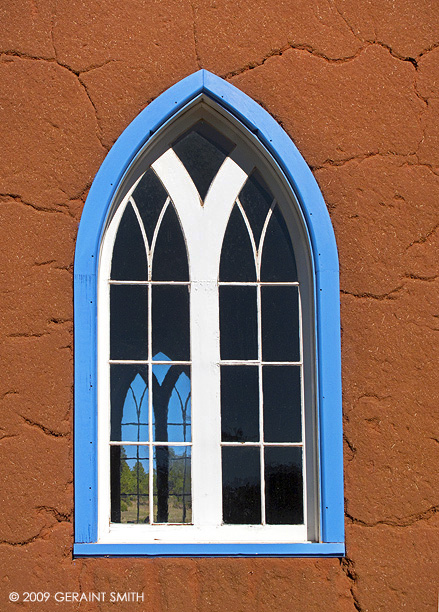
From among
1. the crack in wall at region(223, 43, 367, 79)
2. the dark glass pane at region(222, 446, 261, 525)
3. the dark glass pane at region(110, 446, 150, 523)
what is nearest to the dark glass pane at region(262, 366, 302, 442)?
the dark glass pane at region(222, 446, 261, 525)

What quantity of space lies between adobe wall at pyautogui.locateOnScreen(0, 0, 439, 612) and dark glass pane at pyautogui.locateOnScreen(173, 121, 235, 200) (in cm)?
25

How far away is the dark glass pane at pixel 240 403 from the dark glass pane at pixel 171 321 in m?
0.22

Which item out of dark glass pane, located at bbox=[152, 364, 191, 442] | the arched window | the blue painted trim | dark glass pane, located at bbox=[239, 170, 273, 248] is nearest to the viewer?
the blue painted trim

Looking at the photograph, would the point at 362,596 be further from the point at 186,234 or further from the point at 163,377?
the point at 186,234

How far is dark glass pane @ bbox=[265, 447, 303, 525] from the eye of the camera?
3176 millimetres

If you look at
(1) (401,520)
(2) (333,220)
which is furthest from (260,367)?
(1) (401,520)

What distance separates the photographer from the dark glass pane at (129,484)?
3.16m

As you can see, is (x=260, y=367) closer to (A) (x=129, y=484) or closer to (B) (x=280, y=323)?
(B) (x=280, y=323)

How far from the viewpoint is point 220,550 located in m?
3.02

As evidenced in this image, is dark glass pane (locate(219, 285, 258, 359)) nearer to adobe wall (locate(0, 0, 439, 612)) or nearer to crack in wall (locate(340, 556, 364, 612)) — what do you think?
adobe wall (locate(0, 0, 439, 612))

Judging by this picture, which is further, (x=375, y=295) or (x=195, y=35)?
(x=195, y=35)

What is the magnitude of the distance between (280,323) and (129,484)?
976mm

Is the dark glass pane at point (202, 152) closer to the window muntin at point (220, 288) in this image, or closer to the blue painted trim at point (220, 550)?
the window muntin at point (220, 288)

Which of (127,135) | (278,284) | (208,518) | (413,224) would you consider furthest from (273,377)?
(127,135)
